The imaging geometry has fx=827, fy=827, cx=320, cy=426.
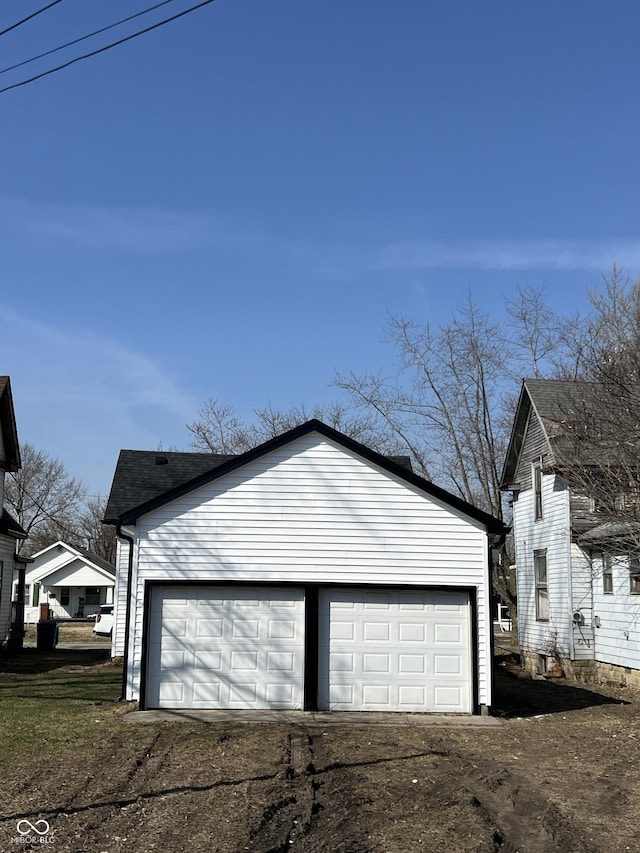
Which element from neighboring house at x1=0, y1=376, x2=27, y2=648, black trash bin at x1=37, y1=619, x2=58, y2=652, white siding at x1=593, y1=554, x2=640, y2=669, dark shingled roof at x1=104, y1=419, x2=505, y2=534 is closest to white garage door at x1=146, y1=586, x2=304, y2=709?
dark shingled roof at x1=104, y1=419, x2=505, y2=534

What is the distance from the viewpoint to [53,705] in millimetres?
15656

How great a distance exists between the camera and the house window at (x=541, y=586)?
24.8 metres

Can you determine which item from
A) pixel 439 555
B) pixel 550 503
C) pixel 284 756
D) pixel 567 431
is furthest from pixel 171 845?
pixel 550 503

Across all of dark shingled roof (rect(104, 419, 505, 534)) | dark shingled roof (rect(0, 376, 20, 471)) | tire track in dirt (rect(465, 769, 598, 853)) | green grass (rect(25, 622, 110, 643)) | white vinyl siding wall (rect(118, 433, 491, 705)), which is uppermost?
dark shingled roof (rect(0, 376, 20, 471))

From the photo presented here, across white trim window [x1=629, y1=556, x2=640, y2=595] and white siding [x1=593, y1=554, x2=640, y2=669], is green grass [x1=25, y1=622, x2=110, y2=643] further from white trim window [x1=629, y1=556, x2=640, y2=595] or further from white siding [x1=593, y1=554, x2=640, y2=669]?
white trim window [x1=629, y1=556, x2=640, y2=595]

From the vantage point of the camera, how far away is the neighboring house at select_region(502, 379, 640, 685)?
18.3 metres

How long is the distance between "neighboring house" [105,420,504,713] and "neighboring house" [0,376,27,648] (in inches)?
441

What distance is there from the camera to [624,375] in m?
16.0

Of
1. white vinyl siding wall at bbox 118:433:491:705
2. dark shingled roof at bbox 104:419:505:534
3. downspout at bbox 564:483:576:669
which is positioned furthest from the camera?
downspout at bbox 564:483:576:669

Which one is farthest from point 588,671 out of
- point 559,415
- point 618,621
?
point 559,415

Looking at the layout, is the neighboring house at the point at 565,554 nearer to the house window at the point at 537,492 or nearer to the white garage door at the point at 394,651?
the house window at the point at 537,492

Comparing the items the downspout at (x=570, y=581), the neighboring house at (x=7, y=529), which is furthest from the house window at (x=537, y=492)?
the neighboring house at (x=7, y=529)

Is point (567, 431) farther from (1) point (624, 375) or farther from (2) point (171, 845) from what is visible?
(2) point (171, 845)

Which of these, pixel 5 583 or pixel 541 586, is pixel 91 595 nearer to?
pixel 5 583
